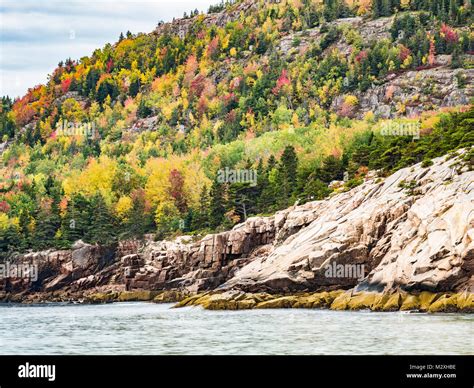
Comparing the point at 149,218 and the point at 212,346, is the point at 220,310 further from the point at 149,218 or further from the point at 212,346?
the point at 149,218

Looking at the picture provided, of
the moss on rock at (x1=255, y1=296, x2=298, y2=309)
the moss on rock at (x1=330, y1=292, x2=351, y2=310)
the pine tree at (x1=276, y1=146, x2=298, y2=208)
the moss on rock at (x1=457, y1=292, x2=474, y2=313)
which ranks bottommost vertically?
the moss on rock at (x1=255, y1=296, x2=298, y2=309)

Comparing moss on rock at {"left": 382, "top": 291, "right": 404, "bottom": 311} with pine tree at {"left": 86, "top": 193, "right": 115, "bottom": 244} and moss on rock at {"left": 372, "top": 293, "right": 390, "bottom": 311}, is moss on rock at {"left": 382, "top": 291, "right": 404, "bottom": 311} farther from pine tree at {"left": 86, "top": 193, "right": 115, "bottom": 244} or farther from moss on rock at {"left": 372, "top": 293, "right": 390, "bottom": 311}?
pine tree at {"left": 86, "top": 193, "right": 115, "bottom": 244}

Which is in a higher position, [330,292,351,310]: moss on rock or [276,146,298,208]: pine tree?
[276,146,298,208]: pine tree

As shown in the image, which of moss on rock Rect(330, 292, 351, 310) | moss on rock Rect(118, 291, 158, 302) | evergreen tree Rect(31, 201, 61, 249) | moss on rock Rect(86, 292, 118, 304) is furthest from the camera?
evergreen tree Rect(31, 201, 61, 249)

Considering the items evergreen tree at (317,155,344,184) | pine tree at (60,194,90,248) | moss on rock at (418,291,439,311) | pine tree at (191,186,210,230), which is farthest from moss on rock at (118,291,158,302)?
moss on rock at (418,291,439,311)

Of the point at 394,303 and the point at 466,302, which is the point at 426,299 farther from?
the point at 466,302

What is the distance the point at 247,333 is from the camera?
48094mm

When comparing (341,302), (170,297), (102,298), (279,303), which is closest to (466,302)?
(341,302)

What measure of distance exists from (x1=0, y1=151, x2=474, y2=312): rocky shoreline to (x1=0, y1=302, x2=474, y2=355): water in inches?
138

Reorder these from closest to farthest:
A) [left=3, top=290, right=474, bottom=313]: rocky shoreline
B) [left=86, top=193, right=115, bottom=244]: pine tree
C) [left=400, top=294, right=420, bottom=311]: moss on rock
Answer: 1. [left=3, top=290, right=474, bottom=313]: rocky shoreline
2. [left=400, top=294, right=420, bottom=311]: moss on rock
3. [left=86, top=193, right=115, bottom=244]: pine tree

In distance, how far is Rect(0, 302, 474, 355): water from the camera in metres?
40.3

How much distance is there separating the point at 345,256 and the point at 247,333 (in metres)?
21.7
